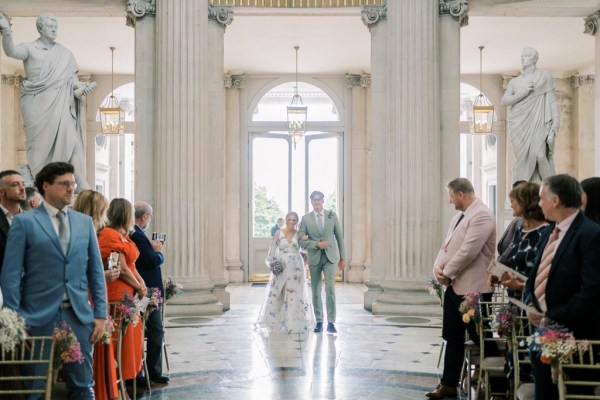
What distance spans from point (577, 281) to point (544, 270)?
267 mm

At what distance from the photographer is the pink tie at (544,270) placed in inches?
150

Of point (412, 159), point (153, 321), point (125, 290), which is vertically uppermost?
point (412, 159)

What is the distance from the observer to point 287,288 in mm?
9445

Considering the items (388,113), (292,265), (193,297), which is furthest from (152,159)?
(388,113)

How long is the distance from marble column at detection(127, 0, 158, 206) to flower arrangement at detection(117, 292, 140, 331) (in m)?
5.87

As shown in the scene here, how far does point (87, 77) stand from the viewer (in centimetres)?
1853

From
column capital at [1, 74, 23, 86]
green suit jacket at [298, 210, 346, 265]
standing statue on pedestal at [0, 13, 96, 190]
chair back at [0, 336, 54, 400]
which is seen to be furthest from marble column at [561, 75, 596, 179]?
chair back at [0, 336, 54, 400]

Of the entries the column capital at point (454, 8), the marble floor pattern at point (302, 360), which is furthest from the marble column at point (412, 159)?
the marble floor pattern at point (302, 360)

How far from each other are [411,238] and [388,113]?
6.26 feet

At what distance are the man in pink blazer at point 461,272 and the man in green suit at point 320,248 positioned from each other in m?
3.44

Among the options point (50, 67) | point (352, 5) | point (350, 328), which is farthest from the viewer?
point (352, 5)

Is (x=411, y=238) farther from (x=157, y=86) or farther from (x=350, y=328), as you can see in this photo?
(x=157, y=86)

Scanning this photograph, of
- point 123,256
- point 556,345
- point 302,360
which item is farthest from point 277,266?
point 556,345

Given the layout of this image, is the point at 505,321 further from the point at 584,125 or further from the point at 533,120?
the point at 584,125
